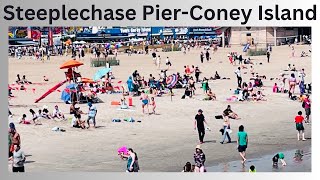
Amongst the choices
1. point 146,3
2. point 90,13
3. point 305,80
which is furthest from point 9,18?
point 305,80

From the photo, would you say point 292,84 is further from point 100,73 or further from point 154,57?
point 154,57

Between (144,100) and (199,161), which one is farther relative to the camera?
(144,100)

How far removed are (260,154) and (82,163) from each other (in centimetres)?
365

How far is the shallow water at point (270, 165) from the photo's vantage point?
53.9 ft

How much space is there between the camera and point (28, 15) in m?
17.3

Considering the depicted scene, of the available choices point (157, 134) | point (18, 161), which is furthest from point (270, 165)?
point (18, 161)

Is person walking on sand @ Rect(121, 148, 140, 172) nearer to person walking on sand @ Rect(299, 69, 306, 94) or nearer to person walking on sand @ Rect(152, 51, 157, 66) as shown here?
person walking on sand @ Rect(299, 69, 306, 94)

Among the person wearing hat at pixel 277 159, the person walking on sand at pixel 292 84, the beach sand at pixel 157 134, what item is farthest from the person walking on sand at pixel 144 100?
the person wearing hat at pixel 277 159

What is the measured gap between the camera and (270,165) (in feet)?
54.9

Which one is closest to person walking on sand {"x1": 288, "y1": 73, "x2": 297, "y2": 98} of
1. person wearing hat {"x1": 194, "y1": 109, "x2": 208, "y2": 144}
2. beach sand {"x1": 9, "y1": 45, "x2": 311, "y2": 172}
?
beach sand {"x1": 9, "y1": 45, "x2": 311, "y2": 172}

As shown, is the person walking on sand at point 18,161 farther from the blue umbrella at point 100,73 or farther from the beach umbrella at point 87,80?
the blue umbrella at point 100,73

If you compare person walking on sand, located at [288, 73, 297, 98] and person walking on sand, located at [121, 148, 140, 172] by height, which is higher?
person walking on sand, located at [288, 73, 297, 98]

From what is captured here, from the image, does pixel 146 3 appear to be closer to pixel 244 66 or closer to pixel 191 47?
pixel 244 66

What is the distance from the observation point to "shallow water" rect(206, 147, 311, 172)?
16.4m
